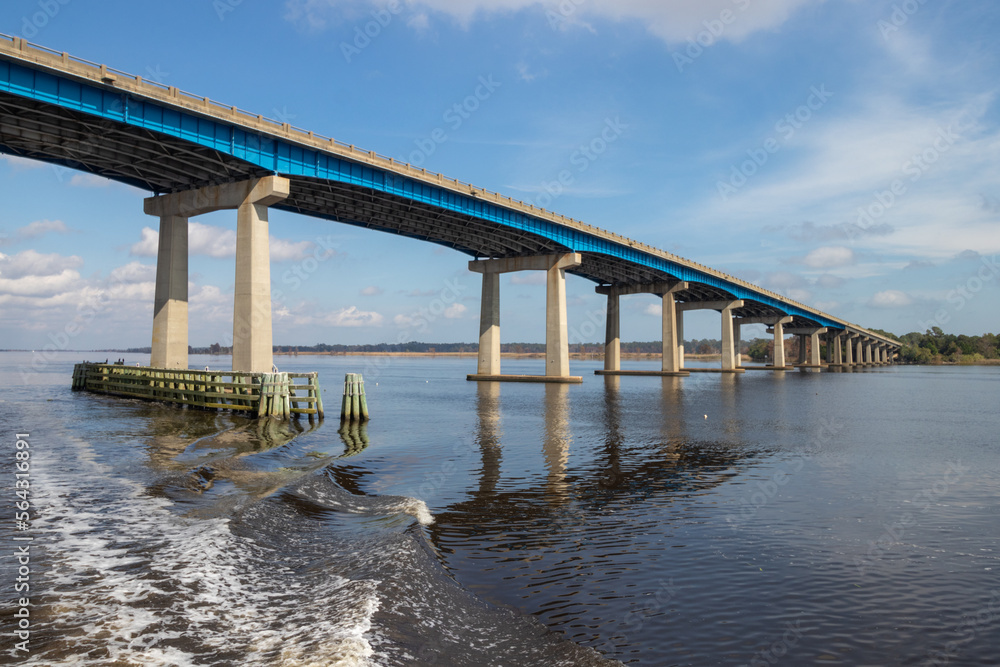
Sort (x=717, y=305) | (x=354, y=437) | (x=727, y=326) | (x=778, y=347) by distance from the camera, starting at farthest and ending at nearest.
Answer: (x=778, y=347)
(x=717, y=305)
(x=727, y=326)
(x=354, y=437)

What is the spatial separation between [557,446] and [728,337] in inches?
3825

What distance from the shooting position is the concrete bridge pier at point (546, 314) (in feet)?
237

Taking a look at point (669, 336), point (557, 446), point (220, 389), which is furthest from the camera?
point (669, 336)

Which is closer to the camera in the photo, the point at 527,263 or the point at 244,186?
the point at 244,186

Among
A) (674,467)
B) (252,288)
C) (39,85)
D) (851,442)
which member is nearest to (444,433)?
(674,467)

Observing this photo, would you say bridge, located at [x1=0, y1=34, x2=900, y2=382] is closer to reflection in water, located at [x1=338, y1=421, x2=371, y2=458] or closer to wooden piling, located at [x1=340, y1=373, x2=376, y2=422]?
wooden piling, located at [x1=340, y1=373, x2=376, y2=422]

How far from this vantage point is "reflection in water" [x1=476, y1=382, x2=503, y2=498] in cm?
1636

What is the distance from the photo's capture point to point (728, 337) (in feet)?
370

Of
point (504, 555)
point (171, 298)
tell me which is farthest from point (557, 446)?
point (171, 298)

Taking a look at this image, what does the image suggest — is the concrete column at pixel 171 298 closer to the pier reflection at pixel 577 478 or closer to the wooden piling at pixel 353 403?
the wooden piling at pixel 353 403

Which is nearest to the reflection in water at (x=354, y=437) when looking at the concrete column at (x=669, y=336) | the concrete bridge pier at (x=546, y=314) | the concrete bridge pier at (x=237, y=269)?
the concrete bridge pier at (x=237, y=269)

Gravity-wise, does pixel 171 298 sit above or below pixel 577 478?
above

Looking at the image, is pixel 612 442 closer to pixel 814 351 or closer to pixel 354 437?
pixel 354 437

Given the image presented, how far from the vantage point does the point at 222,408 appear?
35031mm
